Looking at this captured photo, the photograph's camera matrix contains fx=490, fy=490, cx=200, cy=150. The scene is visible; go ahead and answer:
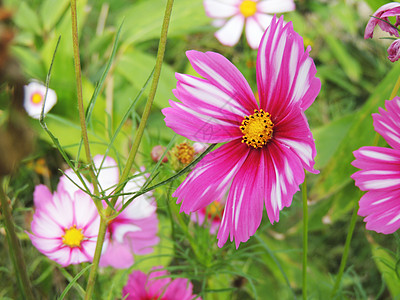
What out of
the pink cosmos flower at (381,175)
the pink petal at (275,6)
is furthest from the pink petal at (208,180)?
the pink petal at (275,6)

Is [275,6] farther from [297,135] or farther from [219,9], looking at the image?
[297,135]

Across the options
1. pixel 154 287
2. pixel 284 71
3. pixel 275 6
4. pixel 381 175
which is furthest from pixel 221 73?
pixel 275 6

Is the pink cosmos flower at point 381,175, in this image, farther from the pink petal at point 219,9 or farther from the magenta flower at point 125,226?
the pink petal at point 219,9

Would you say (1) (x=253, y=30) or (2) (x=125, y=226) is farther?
(1) (x=253, y=30)

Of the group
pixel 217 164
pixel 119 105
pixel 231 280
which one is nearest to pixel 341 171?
pixel 231 280

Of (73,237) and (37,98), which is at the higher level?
(37,98)

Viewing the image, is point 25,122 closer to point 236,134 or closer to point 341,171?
point 236,134

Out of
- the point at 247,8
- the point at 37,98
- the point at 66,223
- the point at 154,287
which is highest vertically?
the point at 247,8
